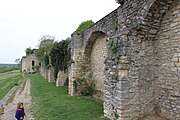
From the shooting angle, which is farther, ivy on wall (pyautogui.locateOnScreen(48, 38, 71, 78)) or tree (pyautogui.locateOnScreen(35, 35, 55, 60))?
tree (pyautogui.locateOnScreen(35, 35, 55, 60))

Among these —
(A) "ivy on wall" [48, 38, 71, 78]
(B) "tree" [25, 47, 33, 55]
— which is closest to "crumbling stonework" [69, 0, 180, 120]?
(A) "ivy on wall" [48, 38, 71, 78]

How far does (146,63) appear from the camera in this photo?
246 inches

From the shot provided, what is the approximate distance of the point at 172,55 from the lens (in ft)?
18.7

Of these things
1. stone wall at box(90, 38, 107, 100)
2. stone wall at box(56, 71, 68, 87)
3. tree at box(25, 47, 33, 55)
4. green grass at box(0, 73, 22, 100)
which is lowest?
green grass at box(0, 73, 22, 100)

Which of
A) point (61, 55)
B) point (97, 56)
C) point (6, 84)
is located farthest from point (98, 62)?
point (6, 84)

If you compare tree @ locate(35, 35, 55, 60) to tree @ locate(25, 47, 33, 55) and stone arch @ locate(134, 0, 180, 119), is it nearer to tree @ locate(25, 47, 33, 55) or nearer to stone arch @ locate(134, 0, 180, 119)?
tree @ locate(25, 47, 33, 55)

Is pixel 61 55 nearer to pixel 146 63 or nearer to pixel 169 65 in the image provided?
pixel 146 63

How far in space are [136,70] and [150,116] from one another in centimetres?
141

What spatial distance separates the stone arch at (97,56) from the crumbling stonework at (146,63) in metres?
3.68

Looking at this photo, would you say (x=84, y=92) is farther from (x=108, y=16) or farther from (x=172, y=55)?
(x=172, y=55)

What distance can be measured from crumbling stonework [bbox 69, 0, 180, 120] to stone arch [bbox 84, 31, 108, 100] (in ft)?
12.1

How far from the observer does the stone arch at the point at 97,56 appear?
34.1 ft

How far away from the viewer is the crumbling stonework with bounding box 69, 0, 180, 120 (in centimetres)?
568

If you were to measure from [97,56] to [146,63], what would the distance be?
500 centimetres
